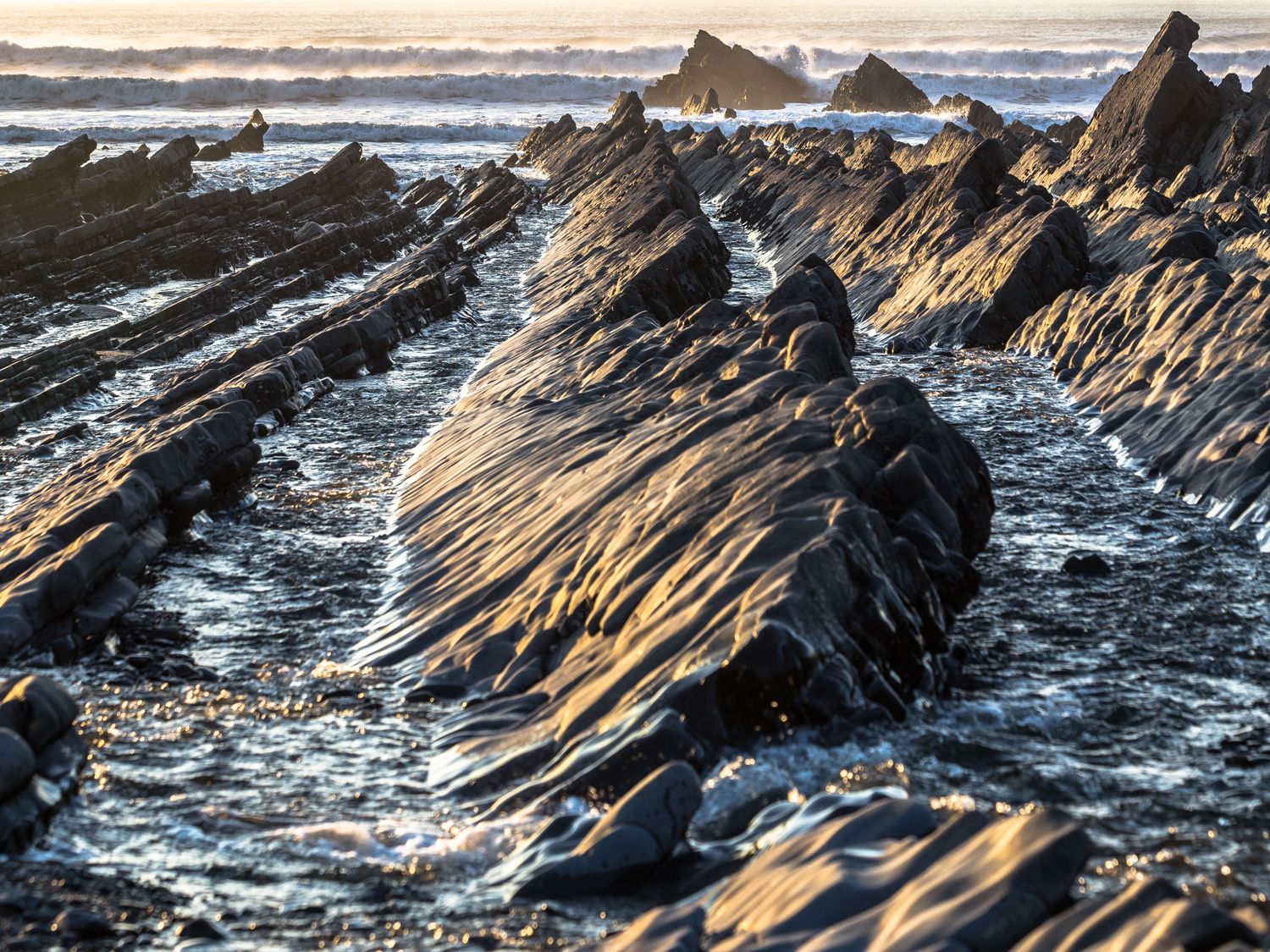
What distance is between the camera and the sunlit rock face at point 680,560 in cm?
698

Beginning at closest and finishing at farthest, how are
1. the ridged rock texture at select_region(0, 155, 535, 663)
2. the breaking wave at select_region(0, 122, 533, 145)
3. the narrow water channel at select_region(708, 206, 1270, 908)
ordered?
the narrow water channel at select_region(708, 206, 1270, 908) < the ridged rock texture at select_region(0, 155, 535, 663) < the breaking wave at select_region(0, 122, 533, 145)

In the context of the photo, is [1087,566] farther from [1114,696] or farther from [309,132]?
[309,132]

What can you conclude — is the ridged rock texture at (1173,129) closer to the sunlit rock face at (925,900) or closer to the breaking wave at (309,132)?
the sunlit rock face at (925,900)

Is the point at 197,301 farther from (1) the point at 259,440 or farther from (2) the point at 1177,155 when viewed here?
(2) the point at 1177,155

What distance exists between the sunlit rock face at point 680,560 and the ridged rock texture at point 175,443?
211 centimetres

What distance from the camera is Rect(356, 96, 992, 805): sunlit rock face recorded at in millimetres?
6984

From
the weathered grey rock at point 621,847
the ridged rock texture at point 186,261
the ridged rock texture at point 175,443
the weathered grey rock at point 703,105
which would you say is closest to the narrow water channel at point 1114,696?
the weathered grey rock at point 621,847

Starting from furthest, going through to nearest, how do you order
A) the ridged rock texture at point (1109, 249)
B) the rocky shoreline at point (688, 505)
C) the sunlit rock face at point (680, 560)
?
the ridged rock texture at point (1109, 249) → the sunlit rock face at point (680, 560) → the rocky shoreline at point (688, 505)

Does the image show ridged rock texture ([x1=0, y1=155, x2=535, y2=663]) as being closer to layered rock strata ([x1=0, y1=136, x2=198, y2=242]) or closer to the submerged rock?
layered rock strata ([x1=0, y1=136, x2=198, y2=242])

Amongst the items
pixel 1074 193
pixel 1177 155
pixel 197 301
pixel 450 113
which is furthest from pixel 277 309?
pixel 450 113

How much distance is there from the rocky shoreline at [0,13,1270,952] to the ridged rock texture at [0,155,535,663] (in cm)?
5

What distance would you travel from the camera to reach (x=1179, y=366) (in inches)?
567

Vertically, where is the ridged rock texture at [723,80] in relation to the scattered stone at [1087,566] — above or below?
above

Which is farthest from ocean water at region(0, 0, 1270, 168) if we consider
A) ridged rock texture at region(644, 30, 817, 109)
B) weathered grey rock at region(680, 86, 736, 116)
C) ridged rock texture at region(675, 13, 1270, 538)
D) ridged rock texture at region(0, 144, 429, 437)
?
ridged rock texture at region(675, 13, 1270, 538)
